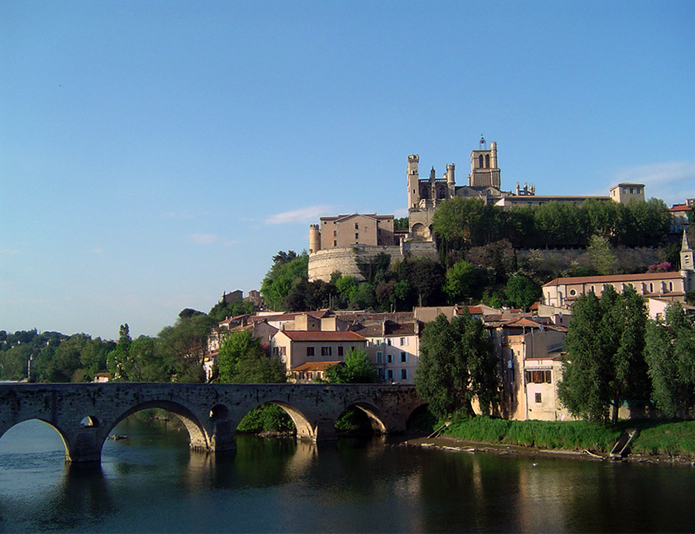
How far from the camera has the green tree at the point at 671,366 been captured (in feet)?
118

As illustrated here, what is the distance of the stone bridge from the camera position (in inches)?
1487

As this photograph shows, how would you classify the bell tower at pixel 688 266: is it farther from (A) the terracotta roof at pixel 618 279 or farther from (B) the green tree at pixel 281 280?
(B) the green tree at pixel 281 280

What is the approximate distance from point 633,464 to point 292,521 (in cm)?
1796

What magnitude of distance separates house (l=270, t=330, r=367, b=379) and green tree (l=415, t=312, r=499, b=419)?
11.1 m

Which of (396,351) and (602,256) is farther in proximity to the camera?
(602,256)

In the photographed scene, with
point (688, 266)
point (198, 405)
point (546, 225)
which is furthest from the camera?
point (546, 225)

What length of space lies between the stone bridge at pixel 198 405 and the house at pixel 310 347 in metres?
6.05

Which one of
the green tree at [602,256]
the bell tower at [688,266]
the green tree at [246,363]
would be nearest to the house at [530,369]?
the green tree at [246,363]

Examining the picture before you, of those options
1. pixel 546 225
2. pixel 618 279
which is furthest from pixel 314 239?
pixel 618 279

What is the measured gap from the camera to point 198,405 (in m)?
43.1

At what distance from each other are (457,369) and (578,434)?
8.29 metres

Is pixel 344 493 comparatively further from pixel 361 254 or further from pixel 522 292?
pixel 361 254

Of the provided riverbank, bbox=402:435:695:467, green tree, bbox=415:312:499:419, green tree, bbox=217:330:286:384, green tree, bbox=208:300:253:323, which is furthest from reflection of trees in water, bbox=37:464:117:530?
green tree, bbox=208:300:253:323

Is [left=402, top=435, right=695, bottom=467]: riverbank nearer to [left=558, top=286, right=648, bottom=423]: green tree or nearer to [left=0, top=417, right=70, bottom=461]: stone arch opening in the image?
[left=558, top=286, right=648, bottom=423]: green tree
